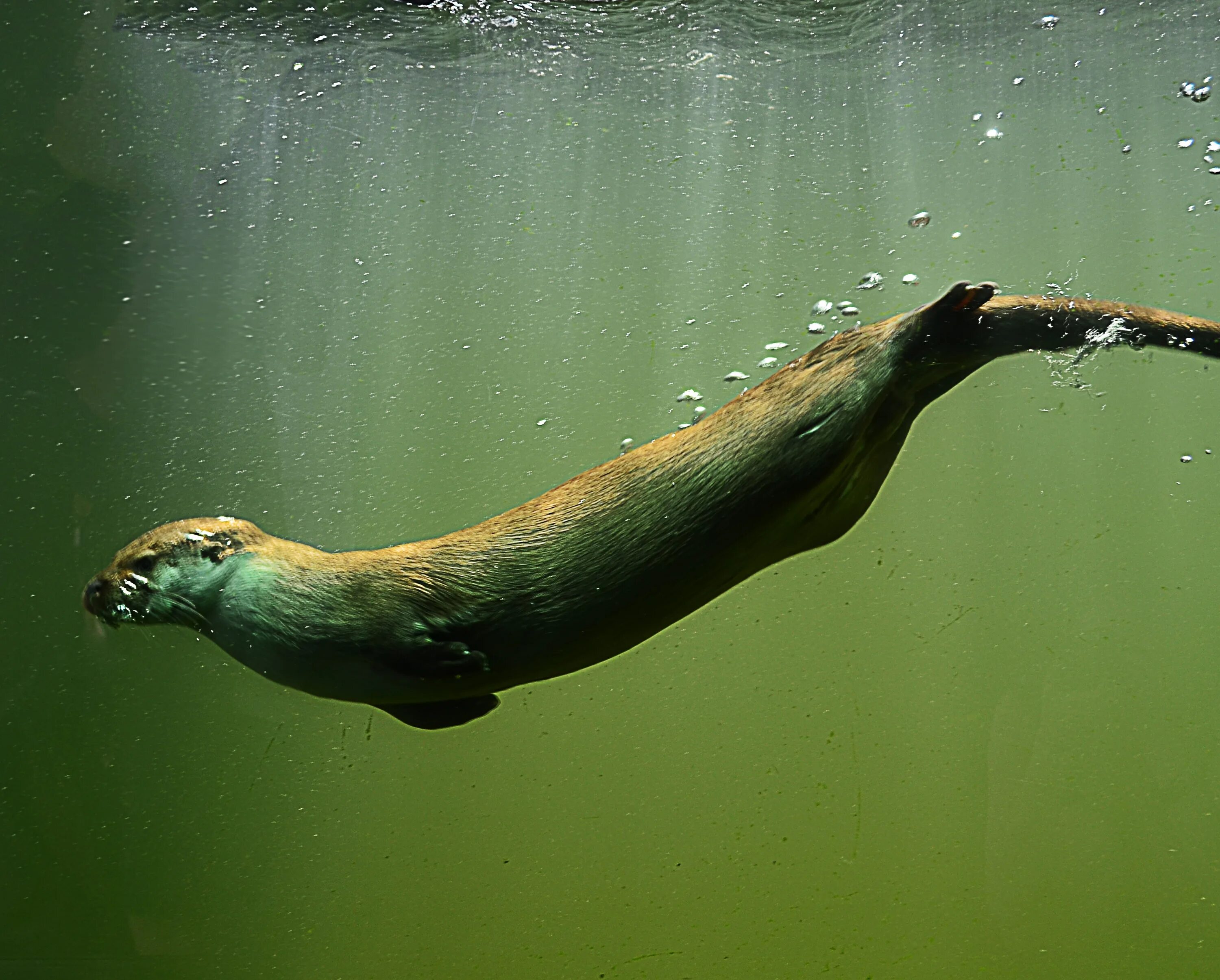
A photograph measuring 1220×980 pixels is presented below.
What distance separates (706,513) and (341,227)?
6.72ft

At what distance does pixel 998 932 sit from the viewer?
2.90 m

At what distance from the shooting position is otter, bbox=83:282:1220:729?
1.64 meters

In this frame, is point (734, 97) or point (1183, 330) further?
point (734, 97)

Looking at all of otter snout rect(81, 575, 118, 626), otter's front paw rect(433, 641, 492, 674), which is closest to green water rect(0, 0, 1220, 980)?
otter snout rect(81, 575, 118, 626)

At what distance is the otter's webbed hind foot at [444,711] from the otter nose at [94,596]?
29.9 inches

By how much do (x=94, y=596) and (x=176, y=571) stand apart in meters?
0.31

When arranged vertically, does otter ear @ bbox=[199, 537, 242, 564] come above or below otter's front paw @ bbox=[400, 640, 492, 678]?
above

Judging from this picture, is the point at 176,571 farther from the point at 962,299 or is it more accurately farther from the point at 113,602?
the point at 962,299

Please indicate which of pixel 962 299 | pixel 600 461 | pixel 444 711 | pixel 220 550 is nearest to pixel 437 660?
pixel 444 711

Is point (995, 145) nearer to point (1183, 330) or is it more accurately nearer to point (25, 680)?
point (1183, 330)

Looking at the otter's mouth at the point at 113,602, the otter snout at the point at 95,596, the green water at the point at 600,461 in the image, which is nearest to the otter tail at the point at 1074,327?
the green water at the point at 600,461

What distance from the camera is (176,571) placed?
178 centimetres

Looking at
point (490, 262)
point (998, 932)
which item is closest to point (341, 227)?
point (490, 262)

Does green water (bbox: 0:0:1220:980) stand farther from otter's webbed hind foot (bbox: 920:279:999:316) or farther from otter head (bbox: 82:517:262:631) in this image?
otter's webbed hind foot (bbox: 920:279:999:316)
